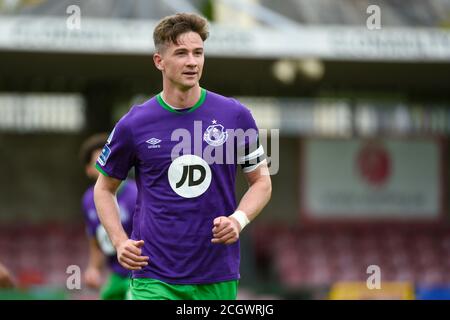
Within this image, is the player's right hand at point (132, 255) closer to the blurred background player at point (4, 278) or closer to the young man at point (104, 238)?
the blurred background player at point (4, 278)

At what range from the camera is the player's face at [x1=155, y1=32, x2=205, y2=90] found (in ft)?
17.5

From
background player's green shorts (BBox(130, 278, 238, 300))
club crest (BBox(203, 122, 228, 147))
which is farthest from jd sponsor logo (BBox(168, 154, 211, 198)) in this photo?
background player's green shorts (BBox(130, 278, 238, 300))

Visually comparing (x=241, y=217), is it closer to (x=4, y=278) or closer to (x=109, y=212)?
(x=109, y=212)

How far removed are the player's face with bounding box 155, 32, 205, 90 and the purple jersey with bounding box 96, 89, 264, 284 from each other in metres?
0.18

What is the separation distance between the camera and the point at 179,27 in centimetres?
534

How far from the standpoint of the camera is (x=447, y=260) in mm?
20062

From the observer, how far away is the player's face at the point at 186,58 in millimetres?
5332

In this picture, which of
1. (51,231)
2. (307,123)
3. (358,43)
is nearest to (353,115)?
(307,123)

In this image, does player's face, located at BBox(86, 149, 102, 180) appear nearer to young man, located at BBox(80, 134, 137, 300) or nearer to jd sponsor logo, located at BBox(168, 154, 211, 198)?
young man, located at BBox(80, 134, 137, 300)

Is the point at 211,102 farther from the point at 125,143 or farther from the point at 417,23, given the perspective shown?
the point at 417,23

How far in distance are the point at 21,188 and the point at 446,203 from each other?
8.74 m

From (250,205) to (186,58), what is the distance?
2.77ft

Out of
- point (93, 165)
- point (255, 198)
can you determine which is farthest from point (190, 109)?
point (93, 165)

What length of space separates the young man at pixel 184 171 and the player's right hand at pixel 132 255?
2.2 inches
